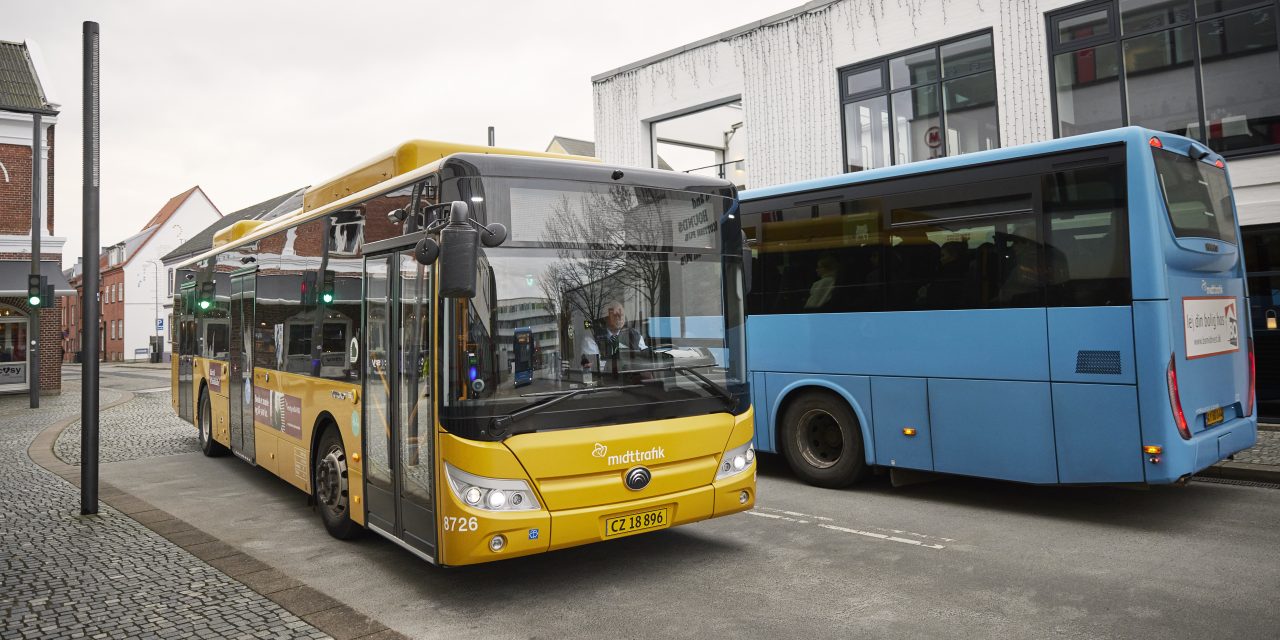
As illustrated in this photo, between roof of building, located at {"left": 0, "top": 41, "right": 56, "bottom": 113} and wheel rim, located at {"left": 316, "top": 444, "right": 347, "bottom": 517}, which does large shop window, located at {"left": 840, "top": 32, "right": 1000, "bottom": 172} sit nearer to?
wheel rim, located at {"left": 316, "top": 444, "right": 347, "bottom": 517}

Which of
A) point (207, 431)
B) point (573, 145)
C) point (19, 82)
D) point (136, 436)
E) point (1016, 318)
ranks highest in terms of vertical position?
point (573, 145)

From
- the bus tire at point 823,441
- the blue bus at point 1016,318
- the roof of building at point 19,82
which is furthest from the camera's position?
the roof of building at point 19,82

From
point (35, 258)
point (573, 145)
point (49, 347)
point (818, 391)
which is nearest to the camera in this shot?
point (818, 391)

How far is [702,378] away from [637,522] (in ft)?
3.53

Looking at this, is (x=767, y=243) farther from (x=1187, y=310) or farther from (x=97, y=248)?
(x=97, y=248)

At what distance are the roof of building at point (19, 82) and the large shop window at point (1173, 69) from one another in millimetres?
27601

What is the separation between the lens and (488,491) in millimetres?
5148

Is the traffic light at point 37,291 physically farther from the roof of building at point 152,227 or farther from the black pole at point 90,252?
the roof of building at point 152,227

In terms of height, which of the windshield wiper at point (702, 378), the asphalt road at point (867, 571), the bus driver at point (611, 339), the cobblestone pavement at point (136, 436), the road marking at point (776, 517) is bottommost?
the asphalt road at point (867, 571)

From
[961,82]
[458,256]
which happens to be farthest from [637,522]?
[961,82]

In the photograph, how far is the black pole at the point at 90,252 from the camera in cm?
Result: 795

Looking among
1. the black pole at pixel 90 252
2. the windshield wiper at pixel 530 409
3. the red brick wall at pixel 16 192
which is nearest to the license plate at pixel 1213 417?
the windshield wiper at pixel 530 409

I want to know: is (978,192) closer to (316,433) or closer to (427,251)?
(427,251)

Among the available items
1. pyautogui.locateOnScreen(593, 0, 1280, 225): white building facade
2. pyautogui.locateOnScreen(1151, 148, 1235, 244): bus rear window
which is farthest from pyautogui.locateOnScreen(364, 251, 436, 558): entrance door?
pyautogui.locateOnScreen(593, 0, 1280, 225): white building facade
